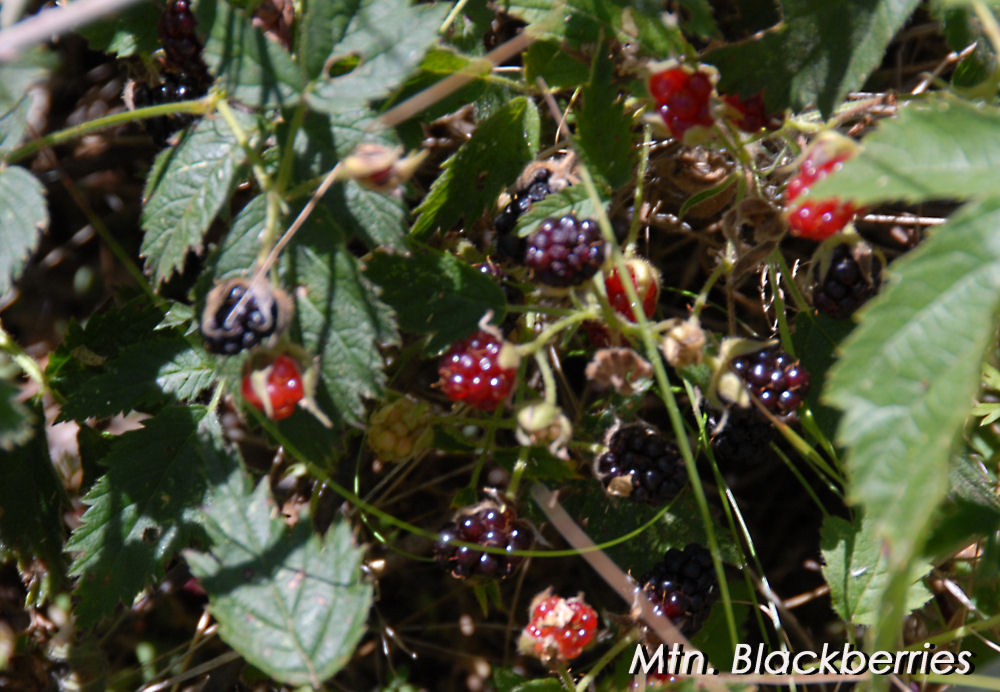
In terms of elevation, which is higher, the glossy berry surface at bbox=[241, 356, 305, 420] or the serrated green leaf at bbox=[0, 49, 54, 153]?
the serrated green leaf at bbox=[0, 49, 54, 153]

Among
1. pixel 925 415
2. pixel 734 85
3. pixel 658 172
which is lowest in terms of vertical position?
pixel 658 172

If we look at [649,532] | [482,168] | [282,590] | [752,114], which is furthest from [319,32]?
[649,532]

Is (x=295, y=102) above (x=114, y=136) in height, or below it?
above

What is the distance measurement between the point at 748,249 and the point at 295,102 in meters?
Result: 0.92

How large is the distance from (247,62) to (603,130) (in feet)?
2.26

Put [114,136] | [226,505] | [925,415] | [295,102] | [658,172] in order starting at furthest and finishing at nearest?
[114,136], [658,172], [226,505], [295,102], [925,415]

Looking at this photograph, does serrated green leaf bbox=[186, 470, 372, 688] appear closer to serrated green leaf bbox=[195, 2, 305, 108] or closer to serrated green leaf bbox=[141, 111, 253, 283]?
serrated green leaf bbox=[141, 111, 253, 283]

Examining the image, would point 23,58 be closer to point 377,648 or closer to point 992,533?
point 377,648

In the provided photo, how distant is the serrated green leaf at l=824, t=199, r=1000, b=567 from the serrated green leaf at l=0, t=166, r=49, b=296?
1.39 meters

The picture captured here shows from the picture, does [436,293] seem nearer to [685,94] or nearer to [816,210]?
[685,94]

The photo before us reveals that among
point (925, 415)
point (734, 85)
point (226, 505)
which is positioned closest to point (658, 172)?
point (734, 85)

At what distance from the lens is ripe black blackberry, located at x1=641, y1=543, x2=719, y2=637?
63.9 inches

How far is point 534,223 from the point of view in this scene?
61.6 inches

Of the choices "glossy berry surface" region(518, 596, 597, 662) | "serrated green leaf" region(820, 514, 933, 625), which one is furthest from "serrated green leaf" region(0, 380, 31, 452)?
"serrated green leaf" region(820, 514, 933, 625)
